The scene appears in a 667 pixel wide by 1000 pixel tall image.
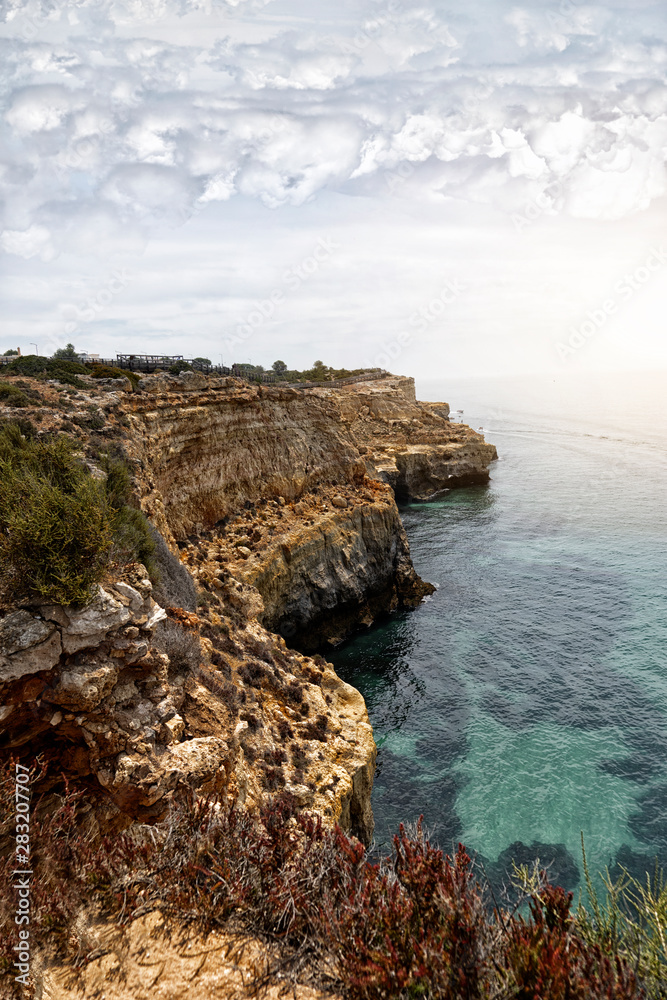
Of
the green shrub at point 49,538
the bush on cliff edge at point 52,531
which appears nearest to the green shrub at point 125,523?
the bush on cliff edge at point 52,531

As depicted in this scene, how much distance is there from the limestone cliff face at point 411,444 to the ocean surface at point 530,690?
48.7 feet

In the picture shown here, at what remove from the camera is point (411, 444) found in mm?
75250

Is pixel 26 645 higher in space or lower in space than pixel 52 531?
lower

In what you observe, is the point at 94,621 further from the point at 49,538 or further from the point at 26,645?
the point at 49,538

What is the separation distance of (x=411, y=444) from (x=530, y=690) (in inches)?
2049

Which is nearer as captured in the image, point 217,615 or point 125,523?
point 125,523

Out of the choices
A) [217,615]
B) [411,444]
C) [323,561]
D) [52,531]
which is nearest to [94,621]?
[52,531]

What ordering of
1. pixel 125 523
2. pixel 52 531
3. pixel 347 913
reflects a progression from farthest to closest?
pixel 125 523
pixel 52 531
pixel 347 913

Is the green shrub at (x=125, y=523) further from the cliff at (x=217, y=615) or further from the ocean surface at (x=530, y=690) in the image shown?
the ocean surface at (x=530, y=690)

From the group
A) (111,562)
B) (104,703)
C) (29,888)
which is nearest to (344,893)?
(29,888)

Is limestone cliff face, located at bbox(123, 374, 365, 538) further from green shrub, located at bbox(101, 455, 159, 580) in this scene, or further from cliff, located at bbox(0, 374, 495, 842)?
green shrub, located at bbox(101, 455, 159, 580)

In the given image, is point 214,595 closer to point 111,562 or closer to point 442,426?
point 111,562

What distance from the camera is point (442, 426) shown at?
77.4 meters

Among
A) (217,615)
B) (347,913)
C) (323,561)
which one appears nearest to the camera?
(347,913)
